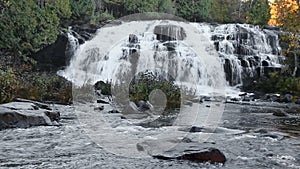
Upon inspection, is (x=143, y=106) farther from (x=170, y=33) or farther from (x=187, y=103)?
(x=170, y=33)

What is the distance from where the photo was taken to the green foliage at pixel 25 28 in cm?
2341

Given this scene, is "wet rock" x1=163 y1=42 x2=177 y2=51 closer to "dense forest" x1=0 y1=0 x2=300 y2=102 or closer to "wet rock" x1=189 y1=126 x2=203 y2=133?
"dense forest" x1=0 y1=0 x2=300 y2=102

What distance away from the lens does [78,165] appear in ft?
18.6

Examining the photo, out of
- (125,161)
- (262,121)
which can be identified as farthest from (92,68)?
(125,161)

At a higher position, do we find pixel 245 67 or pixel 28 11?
pixel 28 11

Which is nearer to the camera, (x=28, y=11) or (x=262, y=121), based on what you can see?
(x=262, y=121)

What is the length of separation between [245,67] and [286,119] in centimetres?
1414

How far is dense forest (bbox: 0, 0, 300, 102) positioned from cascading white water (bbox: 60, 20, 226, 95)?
2.81m

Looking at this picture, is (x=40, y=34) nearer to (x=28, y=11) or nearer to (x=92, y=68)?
(x=28, y=11)

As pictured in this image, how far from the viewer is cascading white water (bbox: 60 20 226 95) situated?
2383 centimetres

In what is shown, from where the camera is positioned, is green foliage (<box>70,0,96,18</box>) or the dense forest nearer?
the dense forest

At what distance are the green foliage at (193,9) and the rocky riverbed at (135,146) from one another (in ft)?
107

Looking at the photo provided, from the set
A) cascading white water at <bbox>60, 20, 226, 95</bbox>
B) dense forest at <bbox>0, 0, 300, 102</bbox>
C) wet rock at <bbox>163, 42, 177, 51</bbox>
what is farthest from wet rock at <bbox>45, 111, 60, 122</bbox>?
wet rock at <bbox>163, 42, 177, 51</bbox>

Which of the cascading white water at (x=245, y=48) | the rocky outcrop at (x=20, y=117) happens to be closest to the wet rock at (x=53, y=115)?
the rocky outcrop at (x=20, y=117)
